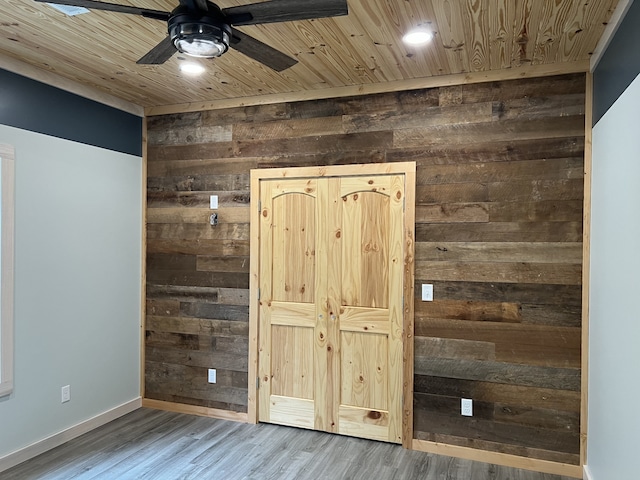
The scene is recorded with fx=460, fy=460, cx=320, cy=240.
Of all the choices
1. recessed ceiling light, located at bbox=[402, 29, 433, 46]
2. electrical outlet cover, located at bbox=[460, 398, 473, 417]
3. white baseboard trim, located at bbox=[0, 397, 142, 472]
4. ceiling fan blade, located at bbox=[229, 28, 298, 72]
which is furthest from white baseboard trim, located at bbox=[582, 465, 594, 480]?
white baseboard trim, located at bbox=[0, 397, 142, 472]

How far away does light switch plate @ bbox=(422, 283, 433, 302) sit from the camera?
3365 millimetres

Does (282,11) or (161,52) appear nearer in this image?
(282,11)

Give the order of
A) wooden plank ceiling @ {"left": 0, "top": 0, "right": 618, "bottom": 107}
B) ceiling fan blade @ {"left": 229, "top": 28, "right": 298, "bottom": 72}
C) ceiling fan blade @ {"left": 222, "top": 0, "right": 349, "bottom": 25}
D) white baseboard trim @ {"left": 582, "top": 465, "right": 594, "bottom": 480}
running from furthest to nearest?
white baseboard trim @ {"left": 582, "top": 465, "right": 594, "bottom": 480}
wooden plank ceiling @ {"left": 0, "top": 0, "right": 618, "bottom": 107}
ceiling fan blade @ {"left": 229, "top": 28, "right": 298, "bottom": 72}
ceiling fan blade @ {"left": 222, "top": 0, "right": 349, "bottom": 25}

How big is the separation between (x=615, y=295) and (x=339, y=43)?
2.05 meters

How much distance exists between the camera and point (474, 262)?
3262 mm

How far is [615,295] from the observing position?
2336mm

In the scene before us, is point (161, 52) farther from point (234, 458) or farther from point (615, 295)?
point (234, 458)

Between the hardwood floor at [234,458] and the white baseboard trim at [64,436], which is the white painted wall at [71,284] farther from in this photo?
the hardwood floor at [234,458]

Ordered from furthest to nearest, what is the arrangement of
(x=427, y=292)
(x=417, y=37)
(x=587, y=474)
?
(x=427, y=292), (x=587, y=474), (x=417, y=37)

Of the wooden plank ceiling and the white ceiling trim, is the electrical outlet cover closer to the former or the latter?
the wooden plank ceiling

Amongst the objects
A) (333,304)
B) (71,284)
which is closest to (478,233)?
(333,304)

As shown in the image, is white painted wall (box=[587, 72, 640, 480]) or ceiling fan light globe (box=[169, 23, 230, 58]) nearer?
ceiling fan light globe (box=[169, 23, 230, 58])

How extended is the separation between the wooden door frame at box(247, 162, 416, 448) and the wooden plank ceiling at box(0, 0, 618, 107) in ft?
2.16

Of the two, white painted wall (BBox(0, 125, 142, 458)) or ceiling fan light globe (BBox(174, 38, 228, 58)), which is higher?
ceiling fan light globe (BBox(174, 38, 228, 58))
